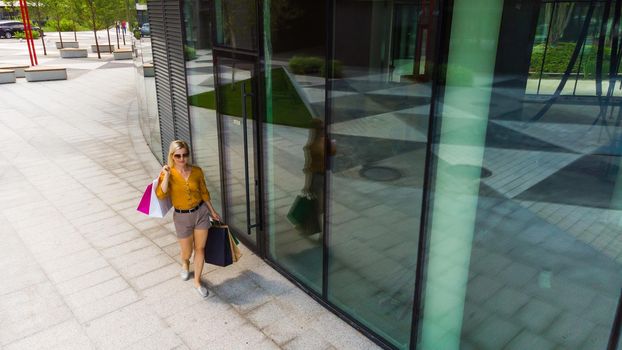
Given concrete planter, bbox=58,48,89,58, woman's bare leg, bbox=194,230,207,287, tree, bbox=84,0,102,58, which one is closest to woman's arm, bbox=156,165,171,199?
woman's bare leg, bbox=194,230,207,287

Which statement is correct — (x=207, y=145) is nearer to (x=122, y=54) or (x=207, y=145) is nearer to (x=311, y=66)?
(x=311, y=66)

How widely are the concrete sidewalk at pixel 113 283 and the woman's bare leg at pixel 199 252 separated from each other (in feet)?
0.72

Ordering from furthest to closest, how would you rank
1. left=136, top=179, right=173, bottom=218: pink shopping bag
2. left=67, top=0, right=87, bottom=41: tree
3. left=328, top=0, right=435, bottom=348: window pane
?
left=67, top=0, right=87, bottom=41: tree < left=136, top=179, right=173, bottom=218: pink shopping bag < left=328, top=0, right=435, bottom=348: window pane

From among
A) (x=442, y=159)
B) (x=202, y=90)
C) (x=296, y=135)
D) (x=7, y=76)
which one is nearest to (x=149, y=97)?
(x=202, y=90)

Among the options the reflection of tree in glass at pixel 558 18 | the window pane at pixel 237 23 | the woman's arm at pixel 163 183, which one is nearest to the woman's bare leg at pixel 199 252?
the woman's arm at pixel 163 183

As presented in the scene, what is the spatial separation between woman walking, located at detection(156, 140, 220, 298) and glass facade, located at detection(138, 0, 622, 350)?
3.11ft

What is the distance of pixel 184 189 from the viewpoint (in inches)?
202

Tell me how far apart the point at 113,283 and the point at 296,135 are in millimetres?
2809

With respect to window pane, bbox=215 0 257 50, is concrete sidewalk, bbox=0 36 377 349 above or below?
below

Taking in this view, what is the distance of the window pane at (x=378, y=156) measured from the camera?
3.71m

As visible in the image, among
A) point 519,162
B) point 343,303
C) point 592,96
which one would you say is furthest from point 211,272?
point 592,96

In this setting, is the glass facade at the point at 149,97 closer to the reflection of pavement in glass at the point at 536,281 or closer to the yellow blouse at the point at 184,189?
the yellow blouse at the point at 184,189

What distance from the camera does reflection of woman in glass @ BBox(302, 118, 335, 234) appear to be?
191 inches

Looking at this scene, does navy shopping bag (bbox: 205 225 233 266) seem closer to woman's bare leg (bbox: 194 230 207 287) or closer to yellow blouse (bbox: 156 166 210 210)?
woman's bare leg (bbox: 194 230 207 287)
